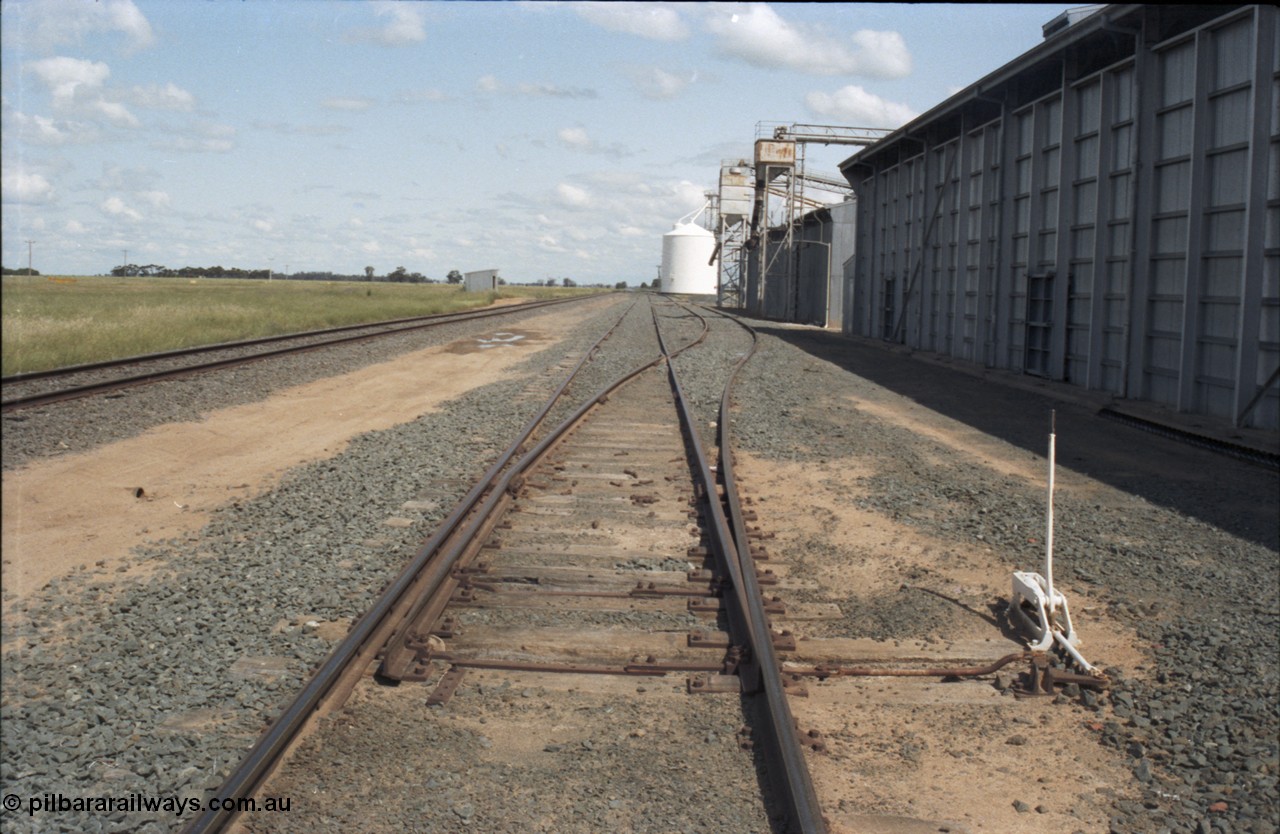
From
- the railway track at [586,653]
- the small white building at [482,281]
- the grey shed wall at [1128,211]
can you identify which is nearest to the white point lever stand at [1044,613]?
the railway track at [586,653]

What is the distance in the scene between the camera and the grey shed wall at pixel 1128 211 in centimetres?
1322

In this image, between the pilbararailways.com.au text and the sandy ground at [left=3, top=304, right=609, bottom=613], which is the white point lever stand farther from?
the sandy ground at [left=3, top=304, right=609, bottom=613]

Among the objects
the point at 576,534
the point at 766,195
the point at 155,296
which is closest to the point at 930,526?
the point at 576,534

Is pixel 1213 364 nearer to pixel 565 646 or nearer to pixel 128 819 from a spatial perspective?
pixel 565 646

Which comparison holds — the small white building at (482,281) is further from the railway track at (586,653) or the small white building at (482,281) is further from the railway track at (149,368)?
the railway track at (586,653)

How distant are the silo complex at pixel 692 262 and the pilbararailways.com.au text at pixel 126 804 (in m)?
113

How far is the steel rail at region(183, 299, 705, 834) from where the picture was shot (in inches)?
150

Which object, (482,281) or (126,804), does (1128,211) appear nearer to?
(126,804)

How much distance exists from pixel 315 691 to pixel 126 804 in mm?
932

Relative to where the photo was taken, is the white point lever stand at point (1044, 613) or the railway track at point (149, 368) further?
the railway track at point (149, 368)

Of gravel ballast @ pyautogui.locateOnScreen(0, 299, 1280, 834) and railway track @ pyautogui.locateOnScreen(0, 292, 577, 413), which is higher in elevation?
railway track @ pyautogui.locateOnScreen(0, 292, 577, 413)

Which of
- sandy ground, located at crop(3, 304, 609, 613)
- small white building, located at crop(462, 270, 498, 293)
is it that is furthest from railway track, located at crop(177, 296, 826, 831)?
small white building, located at crop(462, 270, 498, 293)

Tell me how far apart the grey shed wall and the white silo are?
90.0 metres

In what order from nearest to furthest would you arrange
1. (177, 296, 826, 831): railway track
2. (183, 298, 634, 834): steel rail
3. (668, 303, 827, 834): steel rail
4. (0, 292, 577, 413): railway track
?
(183, 298, 634, 834): steel rail, (668, 303, 827, 834): steel rail, (177, 296, 826, 831): railway track, (0, 292, 577, 413): railway track
